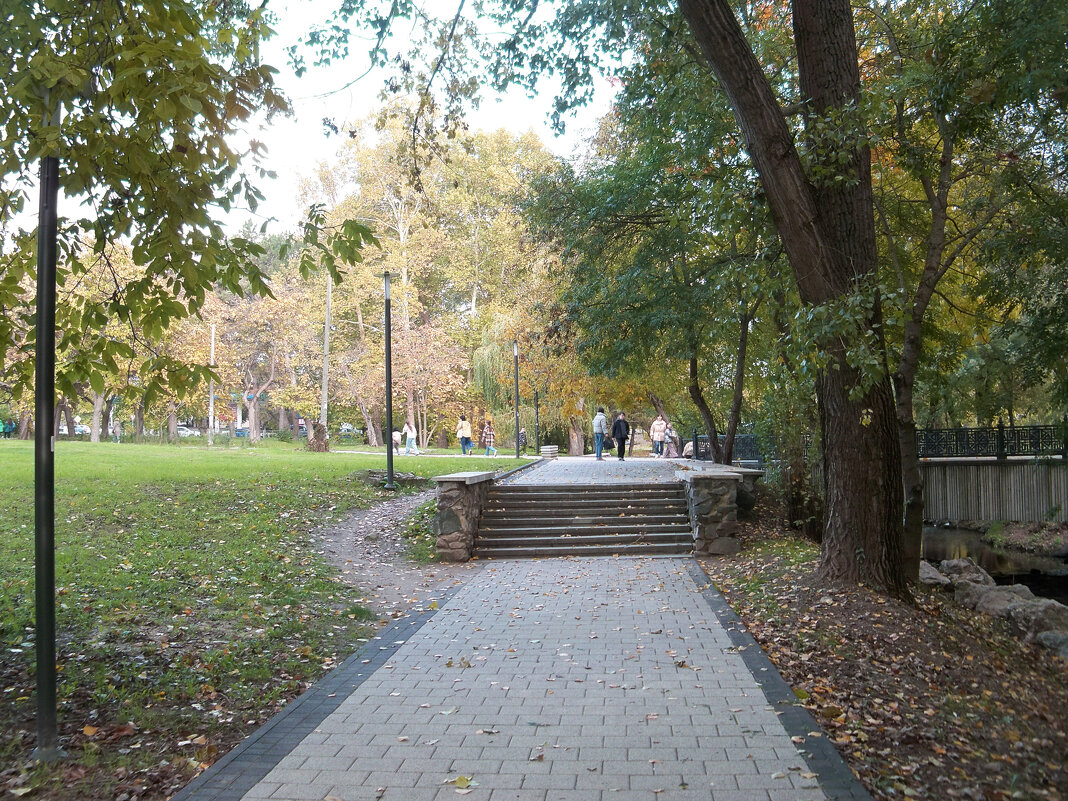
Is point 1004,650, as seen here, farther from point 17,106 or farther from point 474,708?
point 17,106

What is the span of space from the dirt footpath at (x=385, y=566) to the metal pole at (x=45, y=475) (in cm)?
425

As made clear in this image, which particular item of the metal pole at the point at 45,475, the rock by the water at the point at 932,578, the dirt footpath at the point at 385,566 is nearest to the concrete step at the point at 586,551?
the dirt footpath at the point at 385,566

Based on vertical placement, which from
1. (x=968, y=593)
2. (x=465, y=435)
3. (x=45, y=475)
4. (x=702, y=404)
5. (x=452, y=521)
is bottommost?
(x=968, y=593)

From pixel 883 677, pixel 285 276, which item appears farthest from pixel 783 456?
pixel 285 276

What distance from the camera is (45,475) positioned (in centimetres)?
441

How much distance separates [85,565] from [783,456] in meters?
11.0

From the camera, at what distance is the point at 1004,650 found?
790 cm

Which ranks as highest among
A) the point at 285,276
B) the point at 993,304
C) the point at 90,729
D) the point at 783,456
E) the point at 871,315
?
the point at 285,276

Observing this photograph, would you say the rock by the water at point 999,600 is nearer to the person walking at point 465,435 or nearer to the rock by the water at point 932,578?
the rock by the water at point 932,578

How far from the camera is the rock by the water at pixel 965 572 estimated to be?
15034mm

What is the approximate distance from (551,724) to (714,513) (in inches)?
315

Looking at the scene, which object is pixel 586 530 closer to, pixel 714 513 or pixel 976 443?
pixel 714 513

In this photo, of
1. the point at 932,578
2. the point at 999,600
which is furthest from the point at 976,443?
the point at 999,600

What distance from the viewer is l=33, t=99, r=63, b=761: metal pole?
4367mm
